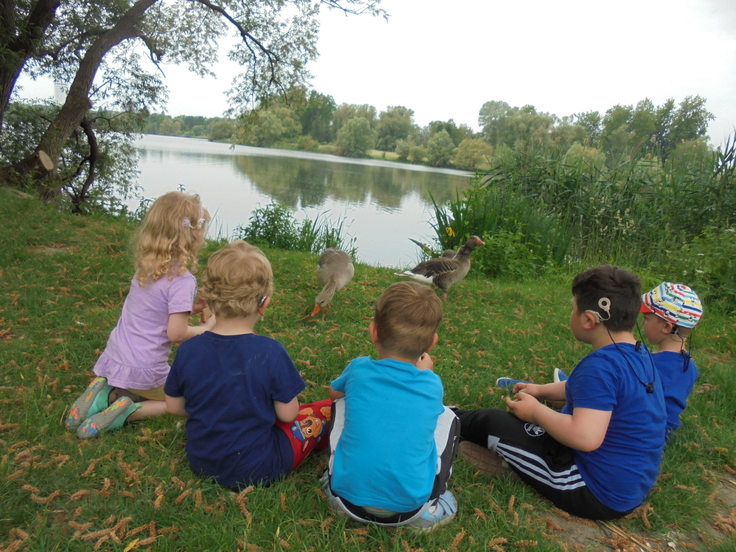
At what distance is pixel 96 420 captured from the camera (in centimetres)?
270

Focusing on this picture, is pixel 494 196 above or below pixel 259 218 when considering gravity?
above

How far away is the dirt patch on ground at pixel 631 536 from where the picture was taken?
2262 millimetres

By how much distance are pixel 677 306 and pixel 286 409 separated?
7.94 feet

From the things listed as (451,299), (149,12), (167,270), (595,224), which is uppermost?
(149,12)

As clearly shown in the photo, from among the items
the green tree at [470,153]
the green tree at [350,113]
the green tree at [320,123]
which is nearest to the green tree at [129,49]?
the green tree at [470,153]

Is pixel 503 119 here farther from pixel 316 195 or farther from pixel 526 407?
pixel 526 407

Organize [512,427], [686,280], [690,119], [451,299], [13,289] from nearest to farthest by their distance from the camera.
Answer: [512,427], [13,289], [451,299], [686,280], [690,119]

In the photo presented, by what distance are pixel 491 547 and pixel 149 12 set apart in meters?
14.4

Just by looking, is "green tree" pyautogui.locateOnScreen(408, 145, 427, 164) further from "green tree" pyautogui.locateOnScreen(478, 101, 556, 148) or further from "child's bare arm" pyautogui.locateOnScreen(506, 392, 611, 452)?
"child's bare arm" pyautogui.locateOnScreen(506, 392, 611, 452)

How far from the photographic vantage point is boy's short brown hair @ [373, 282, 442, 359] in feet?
6.97

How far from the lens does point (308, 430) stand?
2.58 metres

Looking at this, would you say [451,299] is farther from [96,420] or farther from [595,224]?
[595,224]

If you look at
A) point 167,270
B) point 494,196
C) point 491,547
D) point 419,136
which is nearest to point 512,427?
point 491,547

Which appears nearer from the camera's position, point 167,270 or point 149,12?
point 167,270
